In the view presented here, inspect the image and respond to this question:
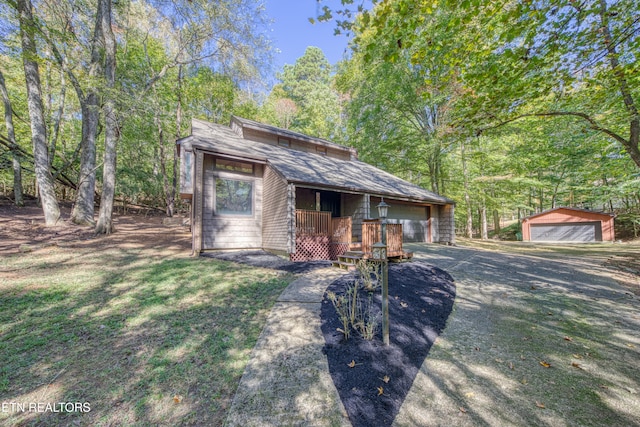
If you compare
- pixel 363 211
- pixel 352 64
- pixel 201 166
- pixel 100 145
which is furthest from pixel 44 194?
pixel 352 64

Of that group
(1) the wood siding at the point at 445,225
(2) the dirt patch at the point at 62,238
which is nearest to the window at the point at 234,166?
(2) the dirt patch at the point at 62,238

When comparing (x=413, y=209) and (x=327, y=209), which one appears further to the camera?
(x=413, y=209)

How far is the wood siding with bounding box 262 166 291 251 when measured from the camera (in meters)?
8.12

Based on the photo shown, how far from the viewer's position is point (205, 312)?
394 centimetres

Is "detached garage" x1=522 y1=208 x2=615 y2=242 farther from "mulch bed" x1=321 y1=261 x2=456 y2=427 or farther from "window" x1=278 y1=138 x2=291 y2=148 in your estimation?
"mulch bed" x1=321 y1=261 x2=456 y2=427

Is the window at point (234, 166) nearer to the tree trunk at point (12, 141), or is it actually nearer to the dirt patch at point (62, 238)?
the dirt patch at point (62, 238)

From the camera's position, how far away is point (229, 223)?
906 cm

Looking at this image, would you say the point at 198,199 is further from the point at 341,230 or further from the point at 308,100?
the point at 308,100

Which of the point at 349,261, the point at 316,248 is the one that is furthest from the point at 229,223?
the point at 349,261

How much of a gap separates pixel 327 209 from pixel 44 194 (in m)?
10.7

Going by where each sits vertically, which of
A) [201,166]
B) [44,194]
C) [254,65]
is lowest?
[44,194]

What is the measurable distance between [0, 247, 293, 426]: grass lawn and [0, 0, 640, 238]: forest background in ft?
14.8

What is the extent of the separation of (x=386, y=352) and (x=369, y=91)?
18.1 meters

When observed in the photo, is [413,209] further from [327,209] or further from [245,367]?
[245,367]
